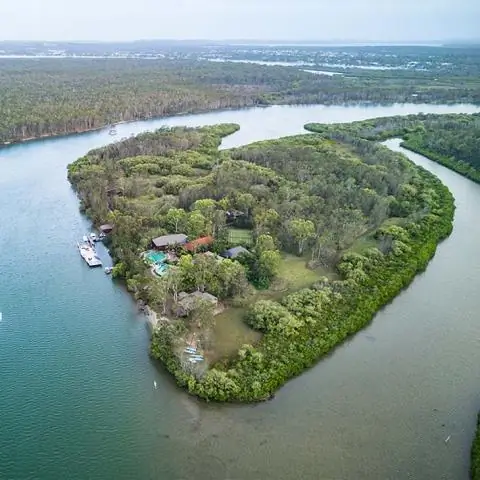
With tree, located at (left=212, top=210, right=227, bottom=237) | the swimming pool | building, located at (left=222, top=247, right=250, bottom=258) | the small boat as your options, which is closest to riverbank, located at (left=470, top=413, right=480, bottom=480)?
the small boat

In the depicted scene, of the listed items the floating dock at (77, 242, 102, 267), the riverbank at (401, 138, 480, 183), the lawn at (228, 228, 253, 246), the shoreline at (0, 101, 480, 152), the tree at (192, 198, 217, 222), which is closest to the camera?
the floating dock at (77, 242, 102, 267)

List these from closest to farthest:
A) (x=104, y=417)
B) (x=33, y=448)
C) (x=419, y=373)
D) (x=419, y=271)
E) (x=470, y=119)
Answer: (x=33, y=448) < (x=104, y=417) < (x=419, y=373) < (x=419, y=271) < (x=470, y=119)

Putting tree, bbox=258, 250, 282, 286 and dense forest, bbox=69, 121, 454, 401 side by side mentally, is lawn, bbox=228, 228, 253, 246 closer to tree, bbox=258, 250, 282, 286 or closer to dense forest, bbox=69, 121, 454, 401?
dense forest, bbox=69, 121, 454, 401

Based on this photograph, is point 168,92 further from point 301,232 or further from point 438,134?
point 301,232

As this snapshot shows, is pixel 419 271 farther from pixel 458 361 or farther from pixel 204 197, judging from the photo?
pixel 204 197

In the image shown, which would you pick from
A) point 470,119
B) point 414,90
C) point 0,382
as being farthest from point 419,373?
point 414,90

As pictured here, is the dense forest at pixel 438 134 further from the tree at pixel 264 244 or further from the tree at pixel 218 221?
the tree at pixel 264 244
